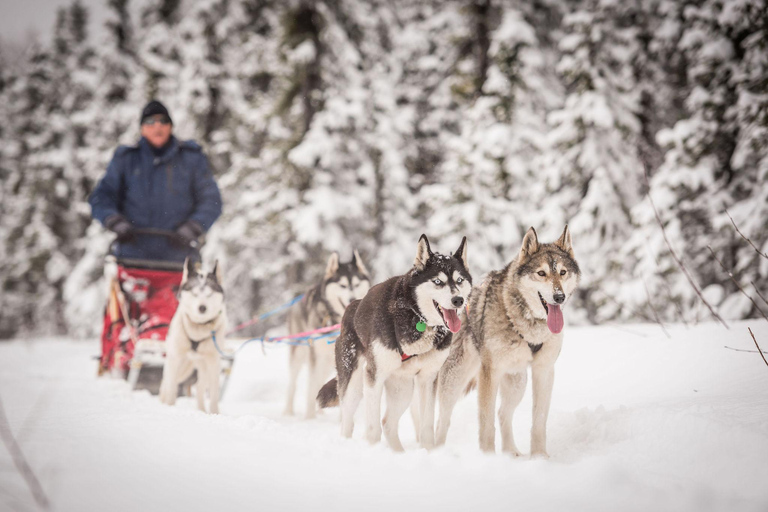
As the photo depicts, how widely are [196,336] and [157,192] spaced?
1.87m

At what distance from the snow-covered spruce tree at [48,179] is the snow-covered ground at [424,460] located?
17412mm

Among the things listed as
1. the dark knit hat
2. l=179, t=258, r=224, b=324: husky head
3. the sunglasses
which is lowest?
l=179, t=258, r=224, b=324: husky head

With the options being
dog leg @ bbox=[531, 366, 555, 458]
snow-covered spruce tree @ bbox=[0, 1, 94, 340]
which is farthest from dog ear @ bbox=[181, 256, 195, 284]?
snow-covered spruce tree @ bbox=[0, 1, 94, 340]

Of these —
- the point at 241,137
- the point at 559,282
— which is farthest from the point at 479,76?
the point at 559,282

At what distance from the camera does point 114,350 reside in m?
4.89

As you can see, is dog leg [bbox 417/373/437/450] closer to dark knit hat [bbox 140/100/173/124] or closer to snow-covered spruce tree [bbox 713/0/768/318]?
dark knit hat [bbox 140/100/173/124]

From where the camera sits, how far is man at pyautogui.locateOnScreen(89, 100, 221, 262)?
4.96 metres

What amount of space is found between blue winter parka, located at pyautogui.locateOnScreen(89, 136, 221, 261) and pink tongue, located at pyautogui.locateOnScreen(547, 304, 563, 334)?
3.67m

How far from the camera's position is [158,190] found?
16.6ft

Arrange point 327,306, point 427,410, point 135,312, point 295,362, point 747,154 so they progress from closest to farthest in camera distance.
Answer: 1. point 427,410
2. point 135,312
3. point 327,306
4. point 295,362
5. point 747,154

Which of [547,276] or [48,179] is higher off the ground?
[48,179]

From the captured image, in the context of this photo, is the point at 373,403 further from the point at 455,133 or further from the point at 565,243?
the point at 455,133

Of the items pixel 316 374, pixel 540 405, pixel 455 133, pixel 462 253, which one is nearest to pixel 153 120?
pixel 316 374

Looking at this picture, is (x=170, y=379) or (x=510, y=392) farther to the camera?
(x=170, y=379)
